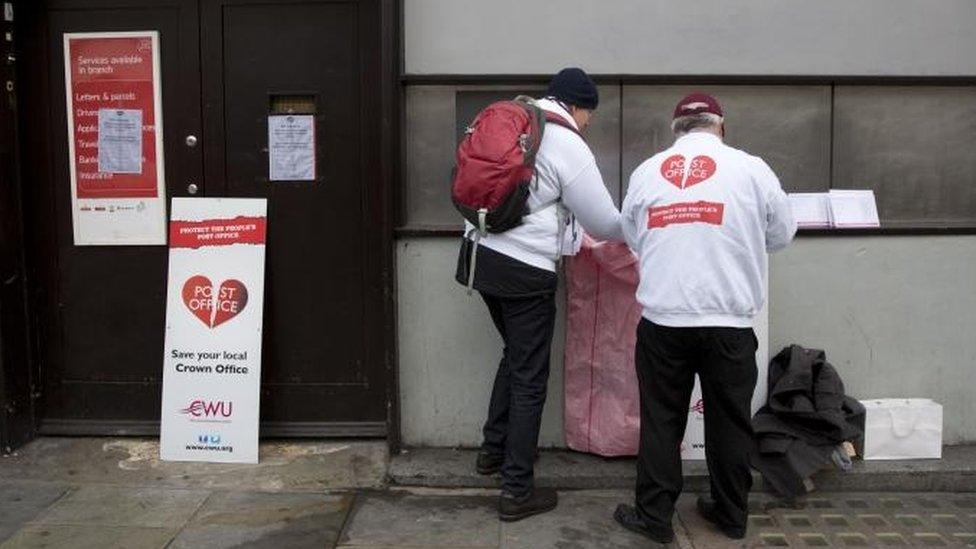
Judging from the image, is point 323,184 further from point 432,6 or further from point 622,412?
point 622,412

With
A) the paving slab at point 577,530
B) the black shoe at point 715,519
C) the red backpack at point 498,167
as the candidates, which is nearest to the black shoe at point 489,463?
the paving slab at point 577,530

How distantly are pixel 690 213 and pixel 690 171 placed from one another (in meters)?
0.17

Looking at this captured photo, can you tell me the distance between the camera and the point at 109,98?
4.68 m

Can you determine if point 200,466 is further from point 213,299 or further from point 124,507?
point 213,299

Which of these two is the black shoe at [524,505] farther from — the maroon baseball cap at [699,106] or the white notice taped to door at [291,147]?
the white notice taped to door at [291,147]

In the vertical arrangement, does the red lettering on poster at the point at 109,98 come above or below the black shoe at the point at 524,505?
above

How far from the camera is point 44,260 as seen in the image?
478cm

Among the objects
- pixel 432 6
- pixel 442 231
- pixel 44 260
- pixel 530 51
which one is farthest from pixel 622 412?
pixel 44 260

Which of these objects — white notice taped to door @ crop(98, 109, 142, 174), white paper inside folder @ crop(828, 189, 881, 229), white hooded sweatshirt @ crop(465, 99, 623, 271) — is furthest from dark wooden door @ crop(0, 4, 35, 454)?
white paper inside folder @ crop(828, 189, 881, 229)

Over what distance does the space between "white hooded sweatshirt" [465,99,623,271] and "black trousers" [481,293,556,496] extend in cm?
20

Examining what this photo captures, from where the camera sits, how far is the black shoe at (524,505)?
12.9 ft

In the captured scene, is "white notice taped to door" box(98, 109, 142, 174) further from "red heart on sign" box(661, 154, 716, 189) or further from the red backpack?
"red heart on sign" box(661, 154, 716, 189)

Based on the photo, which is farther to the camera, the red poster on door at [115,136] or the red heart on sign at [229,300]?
the red poster on door at [115,136]

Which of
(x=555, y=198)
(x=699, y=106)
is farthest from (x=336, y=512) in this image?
(x=699, y=106)
